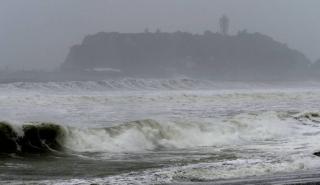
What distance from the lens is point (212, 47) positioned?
159 metres

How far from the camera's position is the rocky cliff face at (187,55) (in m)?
131

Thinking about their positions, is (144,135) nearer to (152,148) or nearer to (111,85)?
(152,148)

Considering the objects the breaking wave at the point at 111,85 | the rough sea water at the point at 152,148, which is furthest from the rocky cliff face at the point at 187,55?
the rough sea water at the point at 152,148

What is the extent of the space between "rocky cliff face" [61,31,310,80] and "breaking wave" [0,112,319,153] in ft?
307

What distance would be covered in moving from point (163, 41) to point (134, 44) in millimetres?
10304

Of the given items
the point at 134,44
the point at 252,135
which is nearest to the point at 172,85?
the point at 252,135

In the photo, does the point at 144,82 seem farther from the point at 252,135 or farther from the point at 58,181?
the point at 58,181

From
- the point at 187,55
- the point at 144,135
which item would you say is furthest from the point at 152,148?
the point at 187,55

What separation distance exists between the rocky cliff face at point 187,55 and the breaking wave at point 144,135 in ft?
307

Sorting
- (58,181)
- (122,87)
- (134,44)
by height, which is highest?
(134,44)

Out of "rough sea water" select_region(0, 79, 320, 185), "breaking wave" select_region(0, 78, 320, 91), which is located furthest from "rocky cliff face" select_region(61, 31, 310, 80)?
"rough sea water" select_region(0, 79, 320, 185)

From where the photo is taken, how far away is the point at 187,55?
144 m

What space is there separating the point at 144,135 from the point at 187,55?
128m

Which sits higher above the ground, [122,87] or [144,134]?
[122,87]
